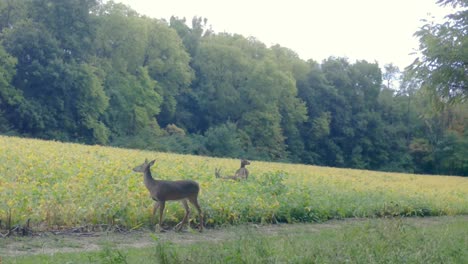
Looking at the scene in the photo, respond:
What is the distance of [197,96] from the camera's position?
74.2 metres

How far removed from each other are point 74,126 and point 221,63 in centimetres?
2658

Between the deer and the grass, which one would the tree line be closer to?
the deer

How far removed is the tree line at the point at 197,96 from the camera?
5344cm

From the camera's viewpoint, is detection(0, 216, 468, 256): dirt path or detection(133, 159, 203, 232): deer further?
detection(133, 159, 203, 232): deer

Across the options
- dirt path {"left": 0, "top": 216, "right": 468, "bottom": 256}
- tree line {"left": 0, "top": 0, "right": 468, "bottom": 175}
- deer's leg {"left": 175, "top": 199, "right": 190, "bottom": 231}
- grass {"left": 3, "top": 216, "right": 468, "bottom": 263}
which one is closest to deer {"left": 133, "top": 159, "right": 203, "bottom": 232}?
deer's leg {"left": 175, "top": 199, "right": 190, "bottom": 231}

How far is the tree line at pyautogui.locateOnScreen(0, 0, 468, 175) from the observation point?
53438mm

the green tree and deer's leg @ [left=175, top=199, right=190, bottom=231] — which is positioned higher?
the green tree

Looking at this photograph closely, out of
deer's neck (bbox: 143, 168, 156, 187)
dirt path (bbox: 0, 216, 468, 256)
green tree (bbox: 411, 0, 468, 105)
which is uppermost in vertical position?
green tree (bbox: 411, 0, 468, 105)

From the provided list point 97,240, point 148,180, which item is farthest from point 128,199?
point 97,240

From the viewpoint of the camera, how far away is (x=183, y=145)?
58.9 meters

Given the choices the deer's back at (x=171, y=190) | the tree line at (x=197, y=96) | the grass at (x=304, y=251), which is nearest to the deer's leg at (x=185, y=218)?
the deer's back at (x=171, y=190)

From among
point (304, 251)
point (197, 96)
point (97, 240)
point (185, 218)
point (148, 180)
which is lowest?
point (97, 240)

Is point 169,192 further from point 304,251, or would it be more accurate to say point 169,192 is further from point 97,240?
point 304,251

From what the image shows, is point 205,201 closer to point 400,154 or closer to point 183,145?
point 183,145
